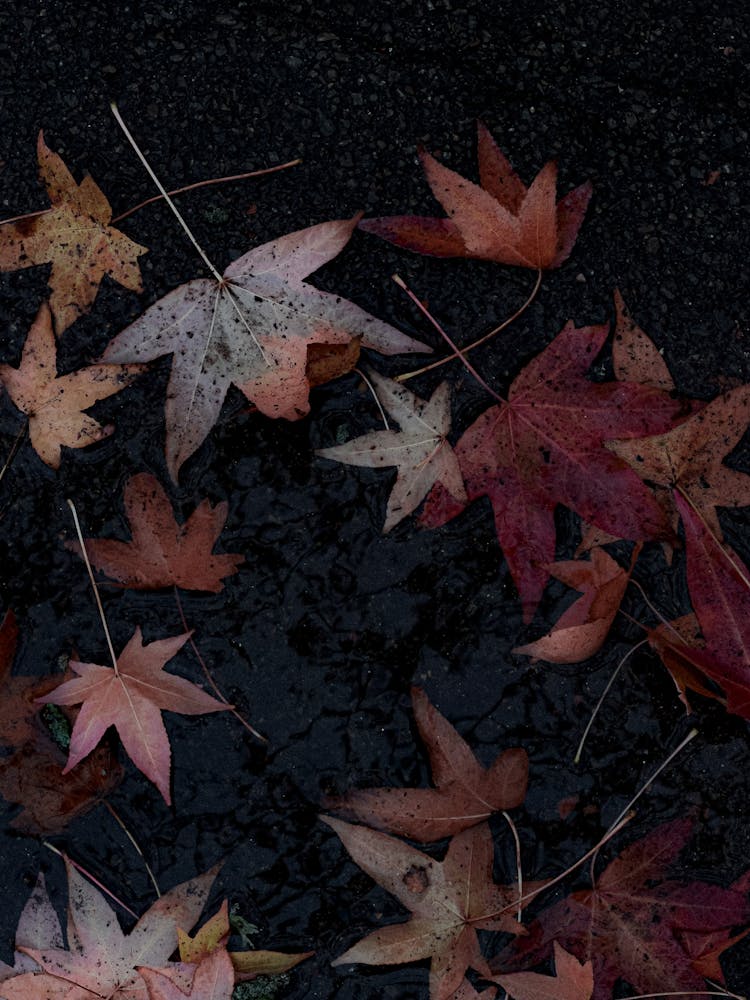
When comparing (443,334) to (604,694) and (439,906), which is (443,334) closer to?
(604,694)

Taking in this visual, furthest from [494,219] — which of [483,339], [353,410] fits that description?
[353,410]

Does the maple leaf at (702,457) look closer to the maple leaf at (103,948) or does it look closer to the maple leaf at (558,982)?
the maple leaf at (558,982)

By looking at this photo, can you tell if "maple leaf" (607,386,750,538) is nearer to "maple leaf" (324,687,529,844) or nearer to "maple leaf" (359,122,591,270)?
"maple leaf" (359,122,591,270)

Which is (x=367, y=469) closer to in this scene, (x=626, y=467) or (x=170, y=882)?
(x=626, y=467)

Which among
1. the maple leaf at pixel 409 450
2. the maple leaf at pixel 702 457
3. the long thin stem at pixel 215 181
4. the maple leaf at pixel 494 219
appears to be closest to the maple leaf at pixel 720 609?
the maple leaf at pixel 702 457

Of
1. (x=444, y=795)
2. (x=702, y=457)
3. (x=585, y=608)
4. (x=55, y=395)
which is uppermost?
(x=702, y=457)

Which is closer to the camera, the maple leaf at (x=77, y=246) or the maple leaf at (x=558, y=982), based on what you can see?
the maple leaf at (x=558, y=982)

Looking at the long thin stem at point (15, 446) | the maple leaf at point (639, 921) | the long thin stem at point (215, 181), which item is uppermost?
the long thin stem at point (215, 181)
